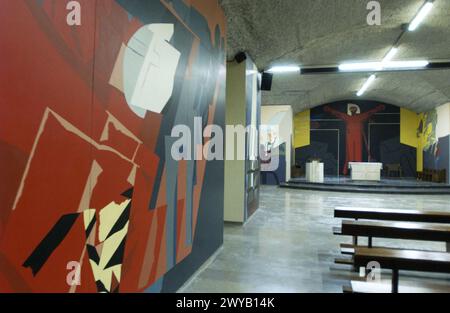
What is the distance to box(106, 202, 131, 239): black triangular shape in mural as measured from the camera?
181 centimetres

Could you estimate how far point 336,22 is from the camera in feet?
16.3

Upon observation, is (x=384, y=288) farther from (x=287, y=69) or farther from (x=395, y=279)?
(x=287, y=69)

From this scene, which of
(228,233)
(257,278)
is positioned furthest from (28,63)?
(228,233)

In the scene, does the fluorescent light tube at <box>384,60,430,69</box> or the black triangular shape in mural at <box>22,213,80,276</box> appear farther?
the fluorescent light tube at <box>384,60,430,69</box>

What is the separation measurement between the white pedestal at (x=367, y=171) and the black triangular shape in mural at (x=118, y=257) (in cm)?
1307

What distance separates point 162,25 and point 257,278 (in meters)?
2.38

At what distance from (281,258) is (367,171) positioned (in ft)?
36.1

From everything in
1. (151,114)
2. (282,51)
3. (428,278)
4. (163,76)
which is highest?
(282,51)

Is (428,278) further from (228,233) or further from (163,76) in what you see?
(163,76)

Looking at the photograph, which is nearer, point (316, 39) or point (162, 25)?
point (162, 25)

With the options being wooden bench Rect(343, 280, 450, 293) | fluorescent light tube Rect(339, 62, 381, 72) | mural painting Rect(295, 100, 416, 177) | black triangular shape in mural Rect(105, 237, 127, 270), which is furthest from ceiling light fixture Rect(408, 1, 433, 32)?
mural painting Rect(295, 100, 416, 177)

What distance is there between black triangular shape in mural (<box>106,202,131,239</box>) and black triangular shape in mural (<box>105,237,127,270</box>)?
0.10 meters

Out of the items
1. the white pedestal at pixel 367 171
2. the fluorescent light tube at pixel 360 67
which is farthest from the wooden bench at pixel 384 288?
the white pedestal at pixel 367 171

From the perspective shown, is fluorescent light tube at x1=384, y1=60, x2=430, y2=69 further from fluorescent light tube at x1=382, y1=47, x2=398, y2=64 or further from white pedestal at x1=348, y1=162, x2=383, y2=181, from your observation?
white pedestal at x1=348, y1=162, x2=383, y2=181
